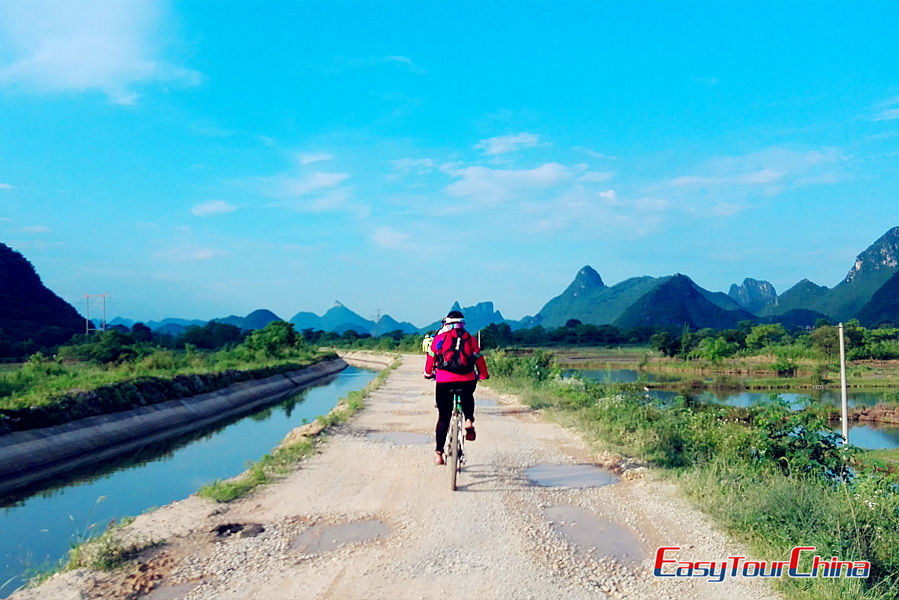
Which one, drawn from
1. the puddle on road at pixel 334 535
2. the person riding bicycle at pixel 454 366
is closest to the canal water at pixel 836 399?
the person riding bicycle at pixel 454 366

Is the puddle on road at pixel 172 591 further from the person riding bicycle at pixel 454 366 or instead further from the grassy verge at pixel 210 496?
the person riding bicycle at pixel 454 366

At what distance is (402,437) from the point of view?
10.3 m

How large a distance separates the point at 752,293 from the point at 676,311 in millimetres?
64129

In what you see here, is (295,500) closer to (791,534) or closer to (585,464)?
(585,464)

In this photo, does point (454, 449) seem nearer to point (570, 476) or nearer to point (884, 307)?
point (570, 476)

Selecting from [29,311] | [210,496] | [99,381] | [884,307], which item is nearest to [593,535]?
[210,496]

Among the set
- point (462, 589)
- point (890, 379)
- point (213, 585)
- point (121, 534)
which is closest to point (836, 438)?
point (462, 589)

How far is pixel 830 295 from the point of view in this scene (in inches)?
4274

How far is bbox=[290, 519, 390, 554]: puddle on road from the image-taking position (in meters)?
4.61

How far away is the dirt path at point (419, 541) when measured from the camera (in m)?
3.83

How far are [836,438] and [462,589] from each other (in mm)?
4455

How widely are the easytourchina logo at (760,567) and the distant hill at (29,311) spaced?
42.4 metres

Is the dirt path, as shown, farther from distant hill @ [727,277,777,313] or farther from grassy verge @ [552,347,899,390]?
distant hill @ [727,277,777,313]

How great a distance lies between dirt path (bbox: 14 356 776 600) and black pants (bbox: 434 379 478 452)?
59 centimetres
